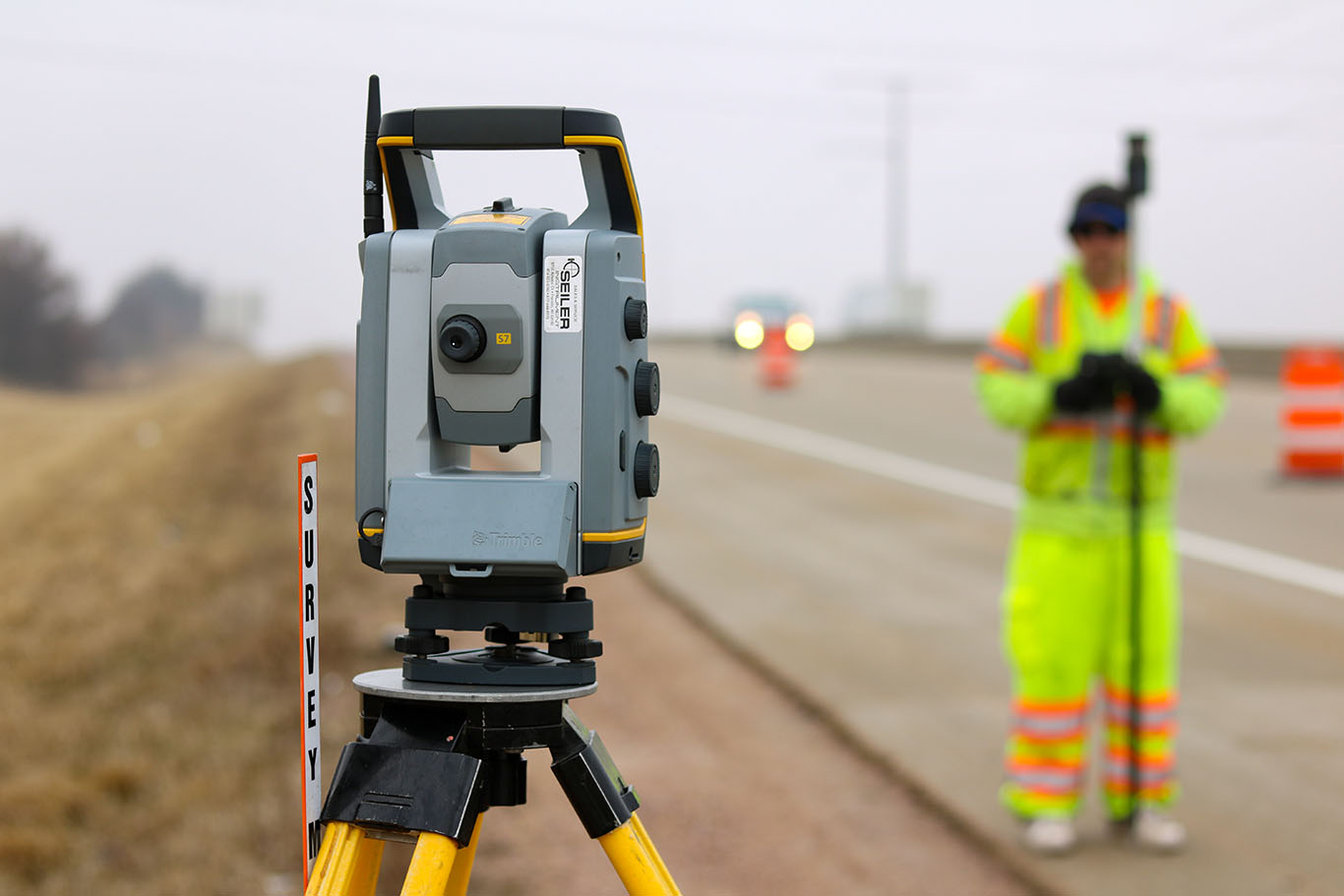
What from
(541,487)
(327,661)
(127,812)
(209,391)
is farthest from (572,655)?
(209,391)

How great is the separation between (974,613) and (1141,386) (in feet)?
14.6

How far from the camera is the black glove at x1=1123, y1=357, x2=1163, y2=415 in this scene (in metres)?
4.37

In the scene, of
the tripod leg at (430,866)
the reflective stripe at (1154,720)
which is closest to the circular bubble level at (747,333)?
the tripod leg at (430,866)

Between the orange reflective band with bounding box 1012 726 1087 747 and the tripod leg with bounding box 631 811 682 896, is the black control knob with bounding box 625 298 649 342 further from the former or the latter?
the orange reflective band with bounding box 1012 726 1087 747

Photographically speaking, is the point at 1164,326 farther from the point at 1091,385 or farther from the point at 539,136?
the point at 539,136

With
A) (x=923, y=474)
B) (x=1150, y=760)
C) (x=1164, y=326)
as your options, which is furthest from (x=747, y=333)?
(x=923, y=474)

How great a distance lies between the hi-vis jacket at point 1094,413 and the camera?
4.55m

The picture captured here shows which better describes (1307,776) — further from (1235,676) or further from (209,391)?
(209,391)

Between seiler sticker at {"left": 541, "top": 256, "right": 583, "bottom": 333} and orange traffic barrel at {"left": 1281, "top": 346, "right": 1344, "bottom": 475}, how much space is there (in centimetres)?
1258

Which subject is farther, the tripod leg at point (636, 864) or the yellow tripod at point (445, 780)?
the tripod leg at point (636, 864)

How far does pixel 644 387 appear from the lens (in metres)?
1.79

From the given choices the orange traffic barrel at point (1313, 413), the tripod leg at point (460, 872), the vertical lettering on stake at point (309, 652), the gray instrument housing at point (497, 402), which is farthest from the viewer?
the orange traffic barrel at point (1313, 413)

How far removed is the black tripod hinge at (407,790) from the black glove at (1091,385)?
3056mm

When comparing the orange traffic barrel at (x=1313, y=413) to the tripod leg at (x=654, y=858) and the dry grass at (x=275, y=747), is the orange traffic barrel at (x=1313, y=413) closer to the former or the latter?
the dry grass at (x=275, y=747)
